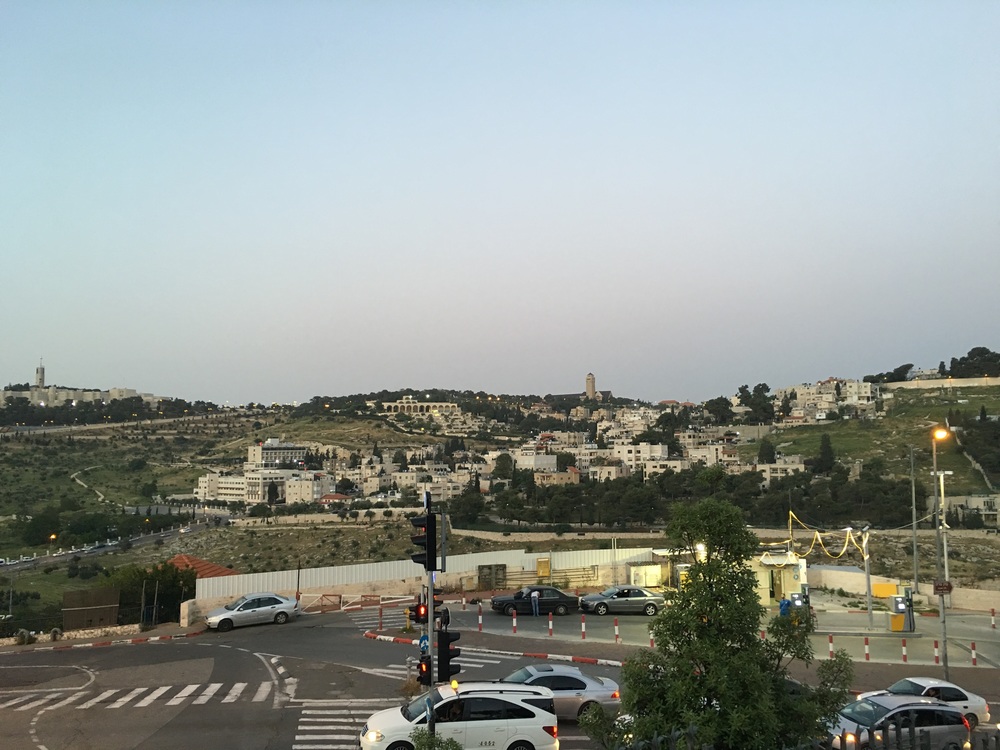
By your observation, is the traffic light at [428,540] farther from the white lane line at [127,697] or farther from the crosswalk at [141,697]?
the white lane line at [127,697]

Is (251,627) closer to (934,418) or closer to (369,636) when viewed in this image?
(369,636)

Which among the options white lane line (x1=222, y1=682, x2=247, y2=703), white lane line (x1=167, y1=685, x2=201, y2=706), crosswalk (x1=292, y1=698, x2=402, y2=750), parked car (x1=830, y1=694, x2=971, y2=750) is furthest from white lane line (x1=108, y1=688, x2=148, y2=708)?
parked car (x1=830, y1=694, x2=971, y2=750)

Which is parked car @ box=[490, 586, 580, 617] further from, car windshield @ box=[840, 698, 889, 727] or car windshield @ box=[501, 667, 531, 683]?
car windshield @ box=[840, 698, 889, 727]

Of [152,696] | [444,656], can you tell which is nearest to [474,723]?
[444,656]

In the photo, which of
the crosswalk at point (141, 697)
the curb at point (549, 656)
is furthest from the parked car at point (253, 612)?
the crosswalk at point (141, 697)

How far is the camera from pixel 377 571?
112 feet

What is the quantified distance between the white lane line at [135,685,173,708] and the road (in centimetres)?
4

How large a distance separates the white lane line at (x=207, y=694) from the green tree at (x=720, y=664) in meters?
12.0

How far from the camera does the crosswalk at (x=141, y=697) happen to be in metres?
17.5

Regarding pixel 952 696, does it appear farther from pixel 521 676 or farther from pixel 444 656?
pixel 444 656

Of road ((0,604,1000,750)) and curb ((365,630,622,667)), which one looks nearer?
road ((0,604,1000,750))

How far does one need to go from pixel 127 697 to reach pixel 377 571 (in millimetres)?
16233

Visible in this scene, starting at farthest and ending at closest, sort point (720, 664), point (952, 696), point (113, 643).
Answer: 1. point (113, 643)
2. point (952, 696)
3. point (720, 664)

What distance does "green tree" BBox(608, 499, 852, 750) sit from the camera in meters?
8.41
